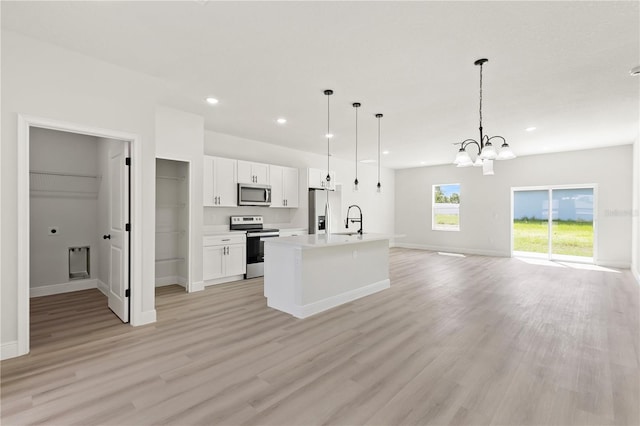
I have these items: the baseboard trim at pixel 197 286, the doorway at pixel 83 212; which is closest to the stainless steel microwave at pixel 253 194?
the baseboard trim at pixel 197 286

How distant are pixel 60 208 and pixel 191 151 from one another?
230cm

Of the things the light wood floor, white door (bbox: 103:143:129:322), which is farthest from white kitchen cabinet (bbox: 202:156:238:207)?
the light wood floor

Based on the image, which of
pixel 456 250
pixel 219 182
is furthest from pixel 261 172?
pixel 456 250

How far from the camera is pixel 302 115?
190 inches

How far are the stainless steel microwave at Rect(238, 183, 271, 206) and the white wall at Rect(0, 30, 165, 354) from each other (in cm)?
221

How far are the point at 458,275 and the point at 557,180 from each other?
4.16 meters

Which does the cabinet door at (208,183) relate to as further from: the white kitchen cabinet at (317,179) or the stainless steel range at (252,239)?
the white kitchen cabinet at (317,179)

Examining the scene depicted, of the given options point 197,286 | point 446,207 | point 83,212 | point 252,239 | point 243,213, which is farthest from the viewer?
point 446,207

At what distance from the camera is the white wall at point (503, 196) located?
694 cm

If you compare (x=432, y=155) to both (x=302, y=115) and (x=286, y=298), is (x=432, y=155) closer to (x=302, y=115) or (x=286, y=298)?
(x=302, y=115)

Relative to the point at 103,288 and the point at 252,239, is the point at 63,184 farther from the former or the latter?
the point at 252,239

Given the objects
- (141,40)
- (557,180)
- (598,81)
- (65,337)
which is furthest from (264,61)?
(557,180)

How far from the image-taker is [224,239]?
5.39 metres

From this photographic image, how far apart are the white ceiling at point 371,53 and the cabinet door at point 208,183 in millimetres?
802
